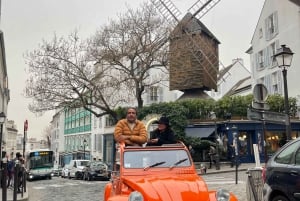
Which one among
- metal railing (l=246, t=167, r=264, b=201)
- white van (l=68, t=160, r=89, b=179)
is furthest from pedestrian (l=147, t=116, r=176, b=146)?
white van (l=68, t=160, r=89, b=179)

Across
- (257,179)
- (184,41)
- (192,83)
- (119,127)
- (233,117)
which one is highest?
(184,41)

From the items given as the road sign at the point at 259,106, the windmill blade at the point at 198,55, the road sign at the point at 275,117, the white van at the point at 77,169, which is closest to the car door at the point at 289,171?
the road sign at the point at 275,117

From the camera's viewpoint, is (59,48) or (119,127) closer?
(119,127)

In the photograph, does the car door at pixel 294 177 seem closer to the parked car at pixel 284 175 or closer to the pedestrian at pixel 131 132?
the parked car at pixel 284 175

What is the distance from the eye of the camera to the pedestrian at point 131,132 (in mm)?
8219

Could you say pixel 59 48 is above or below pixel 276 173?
above

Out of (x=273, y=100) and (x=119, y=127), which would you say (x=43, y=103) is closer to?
(x=273, y=100)

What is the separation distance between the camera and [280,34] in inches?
1378

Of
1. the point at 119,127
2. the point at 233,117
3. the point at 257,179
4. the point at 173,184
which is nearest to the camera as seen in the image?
the point at 173,184

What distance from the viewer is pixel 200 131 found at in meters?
32.8

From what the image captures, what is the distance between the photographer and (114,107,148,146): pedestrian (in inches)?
324

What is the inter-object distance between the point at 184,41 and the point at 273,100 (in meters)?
8.35

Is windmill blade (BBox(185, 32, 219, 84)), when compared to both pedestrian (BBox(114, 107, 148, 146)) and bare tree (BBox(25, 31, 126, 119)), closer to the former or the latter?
bare tree (BBox(25, 31, 126, 119))

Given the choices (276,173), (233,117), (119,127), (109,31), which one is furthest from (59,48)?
(276,173)
